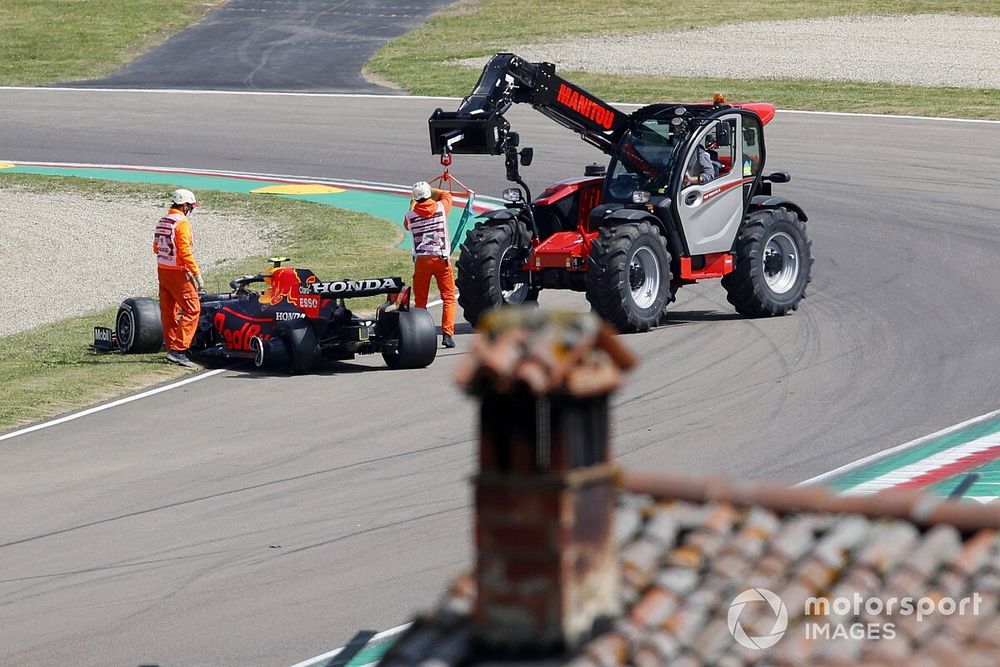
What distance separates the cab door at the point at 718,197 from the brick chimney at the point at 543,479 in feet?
41.9

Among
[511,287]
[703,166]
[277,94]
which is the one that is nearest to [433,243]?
[511,287]

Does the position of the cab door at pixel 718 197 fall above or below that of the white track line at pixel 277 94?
below

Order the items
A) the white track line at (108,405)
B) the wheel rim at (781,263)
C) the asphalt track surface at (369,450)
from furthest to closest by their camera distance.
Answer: the wheel rim at (781,263) < the white track line at (108,405) < the asphalt track surface at (369,450)

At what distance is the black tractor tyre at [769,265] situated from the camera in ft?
57.8

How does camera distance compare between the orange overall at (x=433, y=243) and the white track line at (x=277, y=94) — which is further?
the white track line at (x=277, y=94)

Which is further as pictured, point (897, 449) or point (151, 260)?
point (151, 260)

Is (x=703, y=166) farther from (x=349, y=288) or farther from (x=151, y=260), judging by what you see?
(x=151, y=260)

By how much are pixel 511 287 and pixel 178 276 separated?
3.54 metres

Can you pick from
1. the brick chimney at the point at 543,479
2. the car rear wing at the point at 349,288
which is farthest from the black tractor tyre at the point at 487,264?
the brick chimney at the point at 543,479

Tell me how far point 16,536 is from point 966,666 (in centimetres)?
826

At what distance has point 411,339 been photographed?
1577cm

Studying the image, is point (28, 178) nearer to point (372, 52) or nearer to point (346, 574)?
point (372, 52)

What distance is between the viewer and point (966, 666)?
438 cm

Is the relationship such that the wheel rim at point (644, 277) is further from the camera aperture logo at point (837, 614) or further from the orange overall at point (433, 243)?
the camera aperture logo at point (837, 614)
